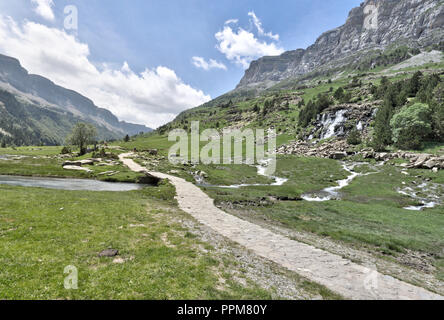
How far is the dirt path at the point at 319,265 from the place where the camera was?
10641 mm

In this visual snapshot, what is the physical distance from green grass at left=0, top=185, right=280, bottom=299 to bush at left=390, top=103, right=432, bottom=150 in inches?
3287

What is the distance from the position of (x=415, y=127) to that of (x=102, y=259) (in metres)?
91.7

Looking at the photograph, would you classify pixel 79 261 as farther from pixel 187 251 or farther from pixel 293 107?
pixel 293 107

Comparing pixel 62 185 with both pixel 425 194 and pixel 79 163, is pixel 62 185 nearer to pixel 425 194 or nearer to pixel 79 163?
pixel 79 163

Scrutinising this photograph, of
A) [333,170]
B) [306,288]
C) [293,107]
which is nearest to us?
[306,288]

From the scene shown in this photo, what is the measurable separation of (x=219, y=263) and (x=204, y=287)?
2.86 m

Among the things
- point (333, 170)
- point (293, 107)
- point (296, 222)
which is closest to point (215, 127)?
point (293, 107)

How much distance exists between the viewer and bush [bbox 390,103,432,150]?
207ft

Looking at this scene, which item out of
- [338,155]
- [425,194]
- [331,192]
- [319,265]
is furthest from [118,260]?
[338,155]


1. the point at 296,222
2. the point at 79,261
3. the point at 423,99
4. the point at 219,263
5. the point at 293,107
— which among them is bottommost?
the point at 296,222

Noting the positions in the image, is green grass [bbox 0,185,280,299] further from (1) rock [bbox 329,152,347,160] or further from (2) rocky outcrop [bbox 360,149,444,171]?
(1) rock [bbox 329,152,347,160]

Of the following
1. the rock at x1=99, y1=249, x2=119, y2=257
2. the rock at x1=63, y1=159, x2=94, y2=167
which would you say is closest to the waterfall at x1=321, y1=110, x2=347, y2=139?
the rock at x1=63, y1=159, x2=94, y2=167
